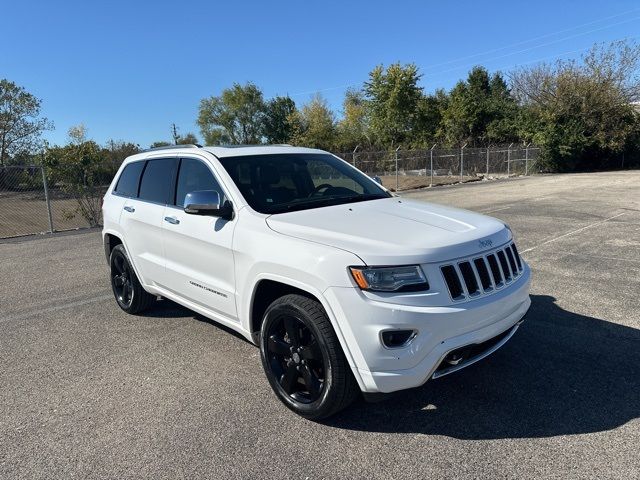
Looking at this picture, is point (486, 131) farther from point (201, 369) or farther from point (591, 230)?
point (201, 369)

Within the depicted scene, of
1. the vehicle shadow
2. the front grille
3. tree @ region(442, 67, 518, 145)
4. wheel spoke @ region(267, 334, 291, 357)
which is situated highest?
tree @ region(442, 67, 518, 145)

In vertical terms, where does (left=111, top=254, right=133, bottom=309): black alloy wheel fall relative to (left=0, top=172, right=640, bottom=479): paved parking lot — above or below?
above

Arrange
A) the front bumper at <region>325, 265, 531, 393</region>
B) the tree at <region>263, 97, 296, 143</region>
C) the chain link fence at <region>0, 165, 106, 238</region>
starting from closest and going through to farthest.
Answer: the front bumper at <region>325, 265, 531, 393</region>, the chain link fence at <region>0, 165, 106, 238</region>, the tree at <region>263, 97, 296, 143</region>

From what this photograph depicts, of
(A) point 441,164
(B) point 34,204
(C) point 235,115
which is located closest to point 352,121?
(C) point 235,115

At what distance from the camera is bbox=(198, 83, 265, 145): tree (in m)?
70.8

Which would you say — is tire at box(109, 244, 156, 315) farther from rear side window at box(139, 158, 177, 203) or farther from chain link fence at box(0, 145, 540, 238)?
chain link fence at box(0, 145, 540, 238)

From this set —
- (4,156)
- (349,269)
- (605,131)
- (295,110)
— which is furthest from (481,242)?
(295,110)

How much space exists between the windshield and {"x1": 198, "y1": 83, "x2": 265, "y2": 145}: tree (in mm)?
67455

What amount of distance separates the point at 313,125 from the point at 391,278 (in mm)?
61019

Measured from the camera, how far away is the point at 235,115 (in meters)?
71.8

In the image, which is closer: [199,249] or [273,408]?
[273,408]

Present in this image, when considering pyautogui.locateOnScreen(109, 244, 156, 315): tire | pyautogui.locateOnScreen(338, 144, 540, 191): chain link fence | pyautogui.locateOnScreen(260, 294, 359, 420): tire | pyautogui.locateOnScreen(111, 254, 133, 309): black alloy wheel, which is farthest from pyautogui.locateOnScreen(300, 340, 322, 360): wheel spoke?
pyautogui.locateOnScreen(338, 144, 540, 191): chain link fence

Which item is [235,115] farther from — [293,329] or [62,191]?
[293,329]

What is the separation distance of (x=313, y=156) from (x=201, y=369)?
2222 mm
